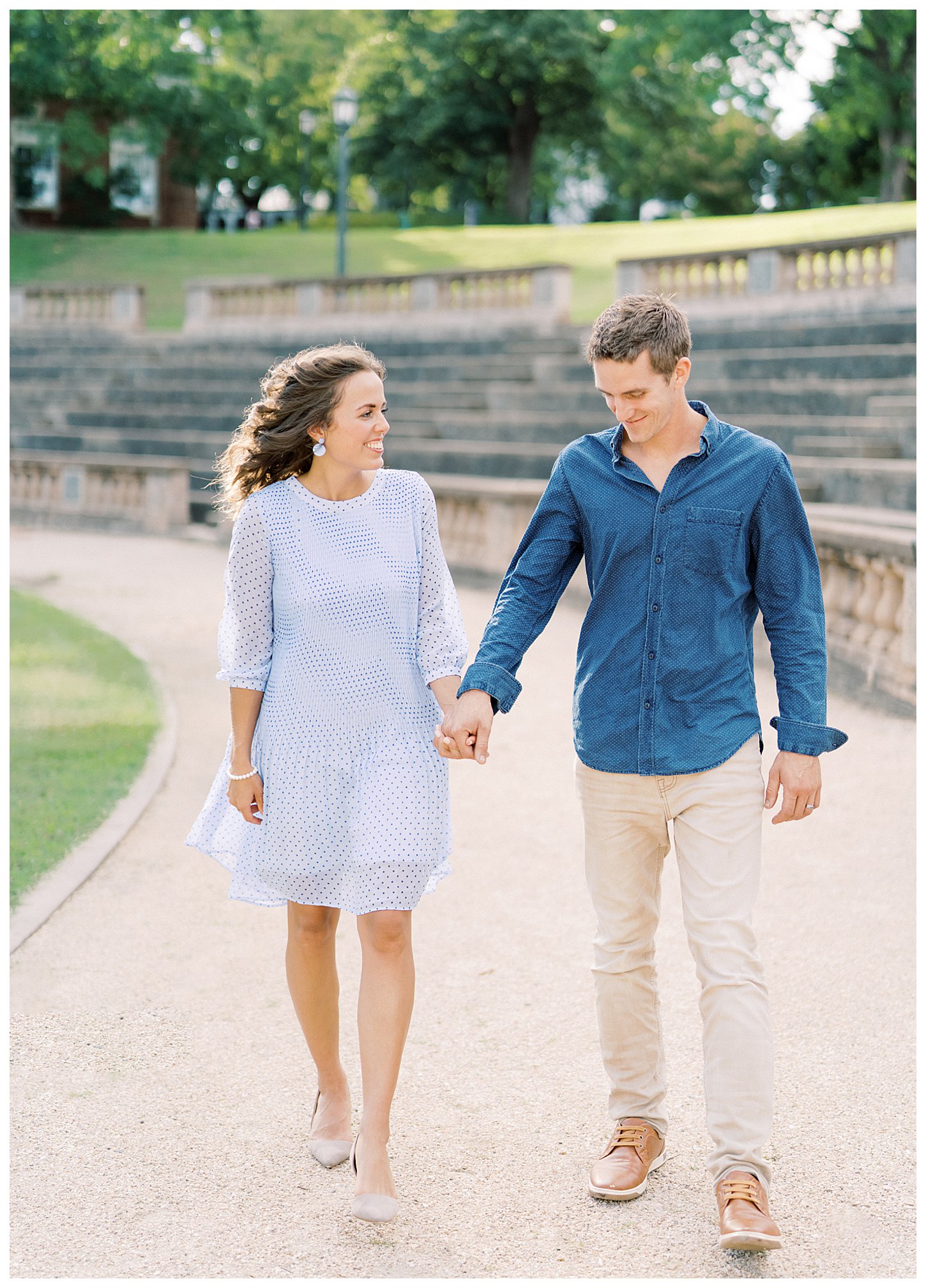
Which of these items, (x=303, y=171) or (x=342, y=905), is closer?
(x=342, y=905)

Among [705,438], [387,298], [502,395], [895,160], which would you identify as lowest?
[705,438]

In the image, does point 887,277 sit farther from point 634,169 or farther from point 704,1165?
point 634,169

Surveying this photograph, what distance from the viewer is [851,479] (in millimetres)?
12312

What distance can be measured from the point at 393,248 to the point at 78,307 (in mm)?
14149

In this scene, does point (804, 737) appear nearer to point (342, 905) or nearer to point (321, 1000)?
point (342, 905)

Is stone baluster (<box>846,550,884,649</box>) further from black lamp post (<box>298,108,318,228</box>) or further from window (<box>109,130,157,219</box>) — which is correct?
black lamp post (<box>298,108,318,228</box>)

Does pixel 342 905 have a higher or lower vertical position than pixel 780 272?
lower

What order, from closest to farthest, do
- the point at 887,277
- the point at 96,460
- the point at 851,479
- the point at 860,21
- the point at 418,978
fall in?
the point at 418,978
the point at 851,479
the point at 887,277
the point at 96,460
the point at 860,21

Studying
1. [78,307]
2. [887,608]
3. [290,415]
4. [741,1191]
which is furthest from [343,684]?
[78,307]

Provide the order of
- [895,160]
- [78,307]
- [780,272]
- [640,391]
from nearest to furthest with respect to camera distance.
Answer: [640,391]
[780,272]
[78,307]
[895,160]

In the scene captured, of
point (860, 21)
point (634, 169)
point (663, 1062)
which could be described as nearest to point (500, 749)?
point (663, 1062)

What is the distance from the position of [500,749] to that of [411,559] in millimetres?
5105

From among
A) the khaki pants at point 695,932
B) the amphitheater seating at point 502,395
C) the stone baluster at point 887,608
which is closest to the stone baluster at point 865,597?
the stone baluster at point 887,608

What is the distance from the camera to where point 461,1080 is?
4012 mm
